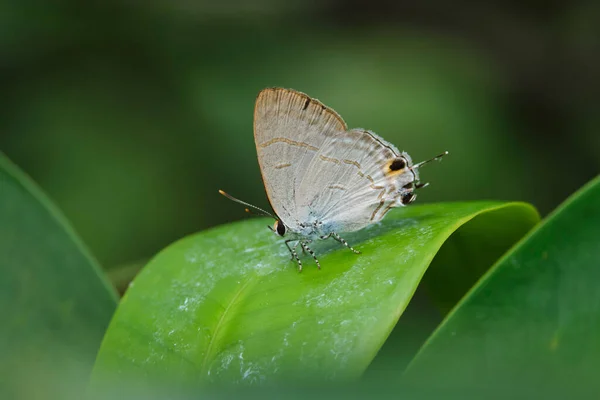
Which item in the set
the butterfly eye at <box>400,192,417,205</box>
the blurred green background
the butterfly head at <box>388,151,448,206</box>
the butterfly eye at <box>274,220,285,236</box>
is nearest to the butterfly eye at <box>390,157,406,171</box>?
the butterfly head at <box>388,151,448,206</box>

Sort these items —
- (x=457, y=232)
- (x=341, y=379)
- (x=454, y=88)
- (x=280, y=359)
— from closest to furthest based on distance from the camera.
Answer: (x=341, y=379) < (x=280, y=359) < (x=457, y=232) < (x=454, y=88)

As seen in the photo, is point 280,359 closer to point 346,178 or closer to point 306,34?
point 346,178

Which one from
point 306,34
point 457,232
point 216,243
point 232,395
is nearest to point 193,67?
point 306,34

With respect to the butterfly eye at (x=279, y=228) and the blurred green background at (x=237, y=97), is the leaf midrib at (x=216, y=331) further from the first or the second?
the blurred green background at (x=237, y=97)

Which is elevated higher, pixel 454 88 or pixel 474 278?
pixel 454 88

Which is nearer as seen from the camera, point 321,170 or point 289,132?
point 289,132

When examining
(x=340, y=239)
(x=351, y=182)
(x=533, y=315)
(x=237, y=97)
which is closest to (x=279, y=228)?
(x=340, y=239)

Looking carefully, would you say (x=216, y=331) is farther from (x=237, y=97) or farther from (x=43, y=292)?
(x=237, y=97)
